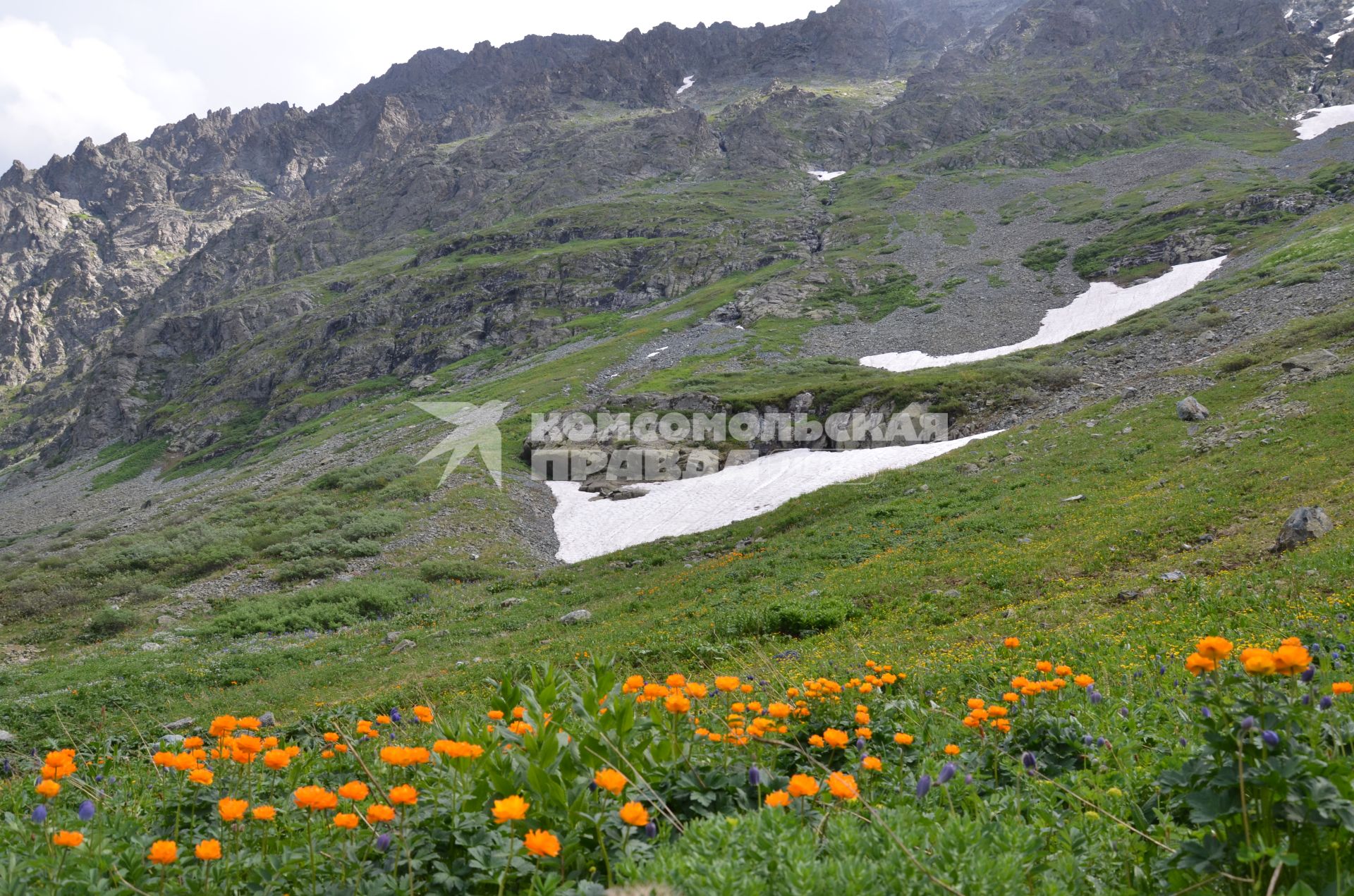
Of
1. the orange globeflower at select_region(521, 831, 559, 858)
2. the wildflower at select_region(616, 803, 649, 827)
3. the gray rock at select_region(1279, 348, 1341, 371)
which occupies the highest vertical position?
the orange globeflower at select_region(521, 831, 559, 858)

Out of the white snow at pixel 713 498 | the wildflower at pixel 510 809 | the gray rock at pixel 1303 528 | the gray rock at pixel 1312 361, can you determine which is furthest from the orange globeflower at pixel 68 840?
the gray rock at pixel 1312 361

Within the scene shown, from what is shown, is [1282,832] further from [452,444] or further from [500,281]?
[500,281]

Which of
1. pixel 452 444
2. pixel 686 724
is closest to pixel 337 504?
pixel 452 444

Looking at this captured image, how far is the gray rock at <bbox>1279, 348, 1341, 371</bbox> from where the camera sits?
2475cm

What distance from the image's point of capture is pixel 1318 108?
151 meters

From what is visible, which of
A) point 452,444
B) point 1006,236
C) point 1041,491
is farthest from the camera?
point 1006,236

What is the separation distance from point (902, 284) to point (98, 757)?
333 feet

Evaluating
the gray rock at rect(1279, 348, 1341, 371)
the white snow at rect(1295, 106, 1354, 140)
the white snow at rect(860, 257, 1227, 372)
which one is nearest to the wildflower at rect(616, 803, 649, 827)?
the gray rock at rect(1279, 348, 1341, 371)

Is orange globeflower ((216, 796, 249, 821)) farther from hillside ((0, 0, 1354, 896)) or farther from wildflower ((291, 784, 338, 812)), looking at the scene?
wildflower ((291, 784, 338, 812))

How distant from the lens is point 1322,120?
140 m

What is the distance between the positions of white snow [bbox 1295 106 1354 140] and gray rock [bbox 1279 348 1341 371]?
503 ft

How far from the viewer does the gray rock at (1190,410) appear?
80.5ft

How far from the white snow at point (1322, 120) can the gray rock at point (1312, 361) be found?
153 meters

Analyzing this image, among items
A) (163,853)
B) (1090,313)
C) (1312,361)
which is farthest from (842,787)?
(1090,313)
